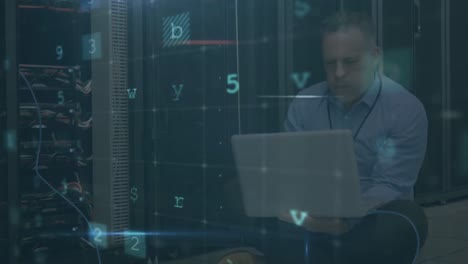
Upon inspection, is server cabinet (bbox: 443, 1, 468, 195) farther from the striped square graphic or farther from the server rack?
the server rack

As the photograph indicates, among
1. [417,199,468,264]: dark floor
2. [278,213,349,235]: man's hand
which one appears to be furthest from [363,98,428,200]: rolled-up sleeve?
[417,199,468,264]: dark floor

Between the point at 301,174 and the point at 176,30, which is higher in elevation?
the point at 176,30

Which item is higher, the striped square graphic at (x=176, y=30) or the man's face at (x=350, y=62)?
the striped square graphic at (x=176, y=30)

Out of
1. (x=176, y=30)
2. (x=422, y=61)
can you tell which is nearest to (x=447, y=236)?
(x=422, y=61)

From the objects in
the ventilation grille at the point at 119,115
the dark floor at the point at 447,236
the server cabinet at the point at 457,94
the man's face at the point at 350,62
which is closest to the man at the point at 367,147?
the man's face at the point at 350,62

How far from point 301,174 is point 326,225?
0.12m

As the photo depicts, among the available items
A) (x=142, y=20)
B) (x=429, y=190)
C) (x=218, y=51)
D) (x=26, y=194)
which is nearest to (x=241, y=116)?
(x=218, y=51)

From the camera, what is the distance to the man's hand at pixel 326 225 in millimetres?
1099

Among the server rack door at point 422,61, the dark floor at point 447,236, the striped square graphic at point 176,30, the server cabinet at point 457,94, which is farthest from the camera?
the server cabinet at point 457,94

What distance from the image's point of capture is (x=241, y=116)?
6.00 feet

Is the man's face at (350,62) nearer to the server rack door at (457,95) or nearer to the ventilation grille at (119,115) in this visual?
the ventilation grille at (119,115)

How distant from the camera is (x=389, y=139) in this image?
1.24 m

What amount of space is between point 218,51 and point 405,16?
1.59 metres

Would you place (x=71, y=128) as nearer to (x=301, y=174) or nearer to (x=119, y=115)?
(x=119, y=115)
